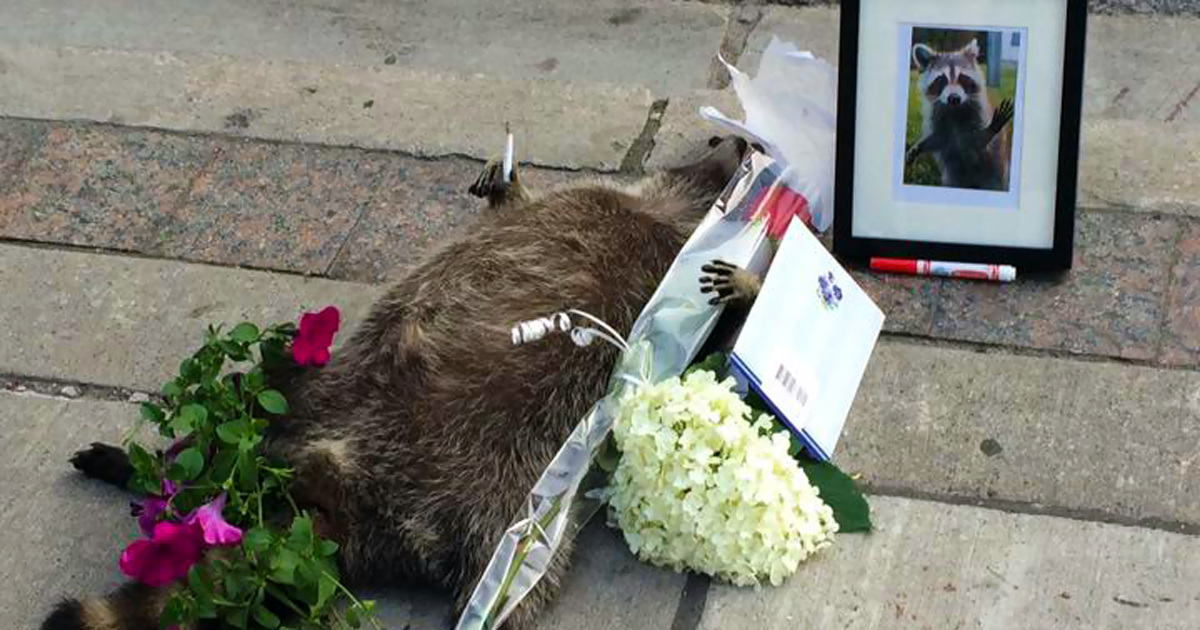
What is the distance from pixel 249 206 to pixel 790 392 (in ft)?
5.80

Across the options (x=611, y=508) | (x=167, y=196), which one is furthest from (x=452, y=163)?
(x=611, y=508)

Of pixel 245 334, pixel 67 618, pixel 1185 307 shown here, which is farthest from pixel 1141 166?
pixel 67 618

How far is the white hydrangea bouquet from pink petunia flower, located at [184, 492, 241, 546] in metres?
0.45

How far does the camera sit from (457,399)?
341cm

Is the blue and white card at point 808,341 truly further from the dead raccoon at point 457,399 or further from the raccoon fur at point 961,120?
the raccoon fur at point 961,120

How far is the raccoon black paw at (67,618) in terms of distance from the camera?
308 centimetres

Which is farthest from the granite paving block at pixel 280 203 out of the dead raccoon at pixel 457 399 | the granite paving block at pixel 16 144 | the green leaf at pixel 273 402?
the green leaf at pixel 273 402

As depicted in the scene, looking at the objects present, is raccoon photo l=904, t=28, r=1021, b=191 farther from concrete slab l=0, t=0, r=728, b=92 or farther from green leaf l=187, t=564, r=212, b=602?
green leaf l=187, t=564, r=212, b=602

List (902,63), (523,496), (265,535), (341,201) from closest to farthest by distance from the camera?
(265,535), (523,496), (902,63), (341,201)

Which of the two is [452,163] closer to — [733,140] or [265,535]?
[733,140]

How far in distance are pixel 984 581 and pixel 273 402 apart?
1.41 meters

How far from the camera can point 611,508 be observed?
11.5ft

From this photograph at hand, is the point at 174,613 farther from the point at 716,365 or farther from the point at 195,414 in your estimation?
the point at 716,365

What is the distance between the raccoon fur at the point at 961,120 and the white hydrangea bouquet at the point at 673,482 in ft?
2.68
